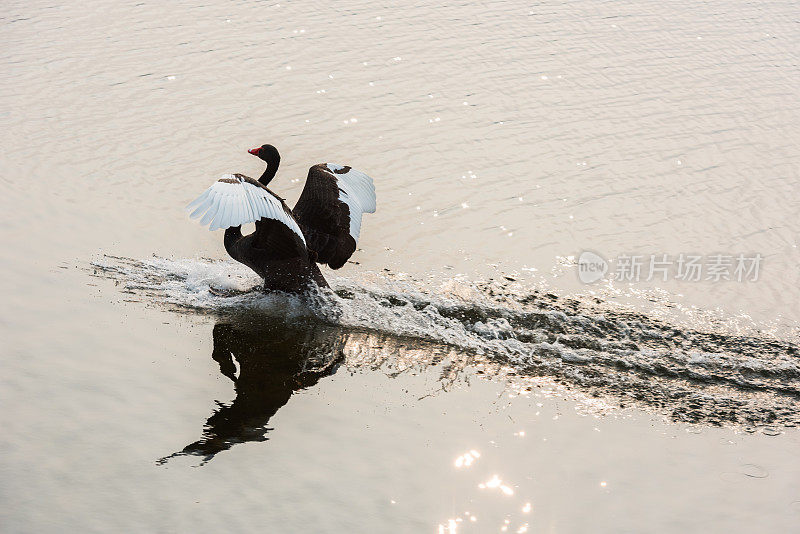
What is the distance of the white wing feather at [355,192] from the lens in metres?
9.17

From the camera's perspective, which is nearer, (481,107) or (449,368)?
(449,368)

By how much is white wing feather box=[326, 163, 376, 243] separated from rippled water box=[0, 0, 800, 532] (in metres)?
0.77

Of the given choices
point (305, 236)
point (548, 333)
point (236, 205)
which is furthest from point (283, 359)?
point (548, 333)

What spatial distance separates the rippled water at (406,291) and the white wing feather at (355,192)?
769 millimetres

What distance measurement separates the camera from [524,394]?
24.6ft

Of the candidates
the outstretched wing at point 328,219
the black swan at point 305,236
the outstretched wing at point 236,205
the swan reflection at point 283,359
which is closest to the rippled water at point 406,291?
the swan reflection at point 283,359

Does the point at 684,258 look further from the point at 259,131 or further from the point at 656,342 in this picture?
the point at 259,131

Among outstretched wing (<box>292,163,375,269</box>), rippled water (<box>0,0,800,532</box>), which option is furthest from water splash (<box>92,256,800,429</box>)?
outstretched wing (<box>292,163,375,269</box>)

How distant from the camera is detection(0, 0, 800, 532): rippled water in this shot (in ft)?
20.2

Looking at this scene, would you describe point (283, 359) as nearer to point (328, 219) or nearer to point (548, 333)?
point (328, 219)

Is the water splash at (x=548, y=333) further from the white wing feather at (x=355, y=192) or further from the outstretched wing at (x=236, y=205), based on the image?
the outstretched wing at (x=236, y=205)

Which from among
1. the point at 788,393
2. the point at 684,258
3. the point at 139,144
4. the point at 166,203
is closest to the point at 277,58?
the point at 139,144

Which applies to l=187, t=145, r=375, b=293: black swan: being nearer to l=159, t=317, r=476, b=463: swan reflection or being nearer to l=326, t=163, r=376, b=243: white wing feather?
l=326, t=163, r=376, b=243: white wing feather

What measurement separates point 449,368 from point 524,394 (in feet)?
2.69
